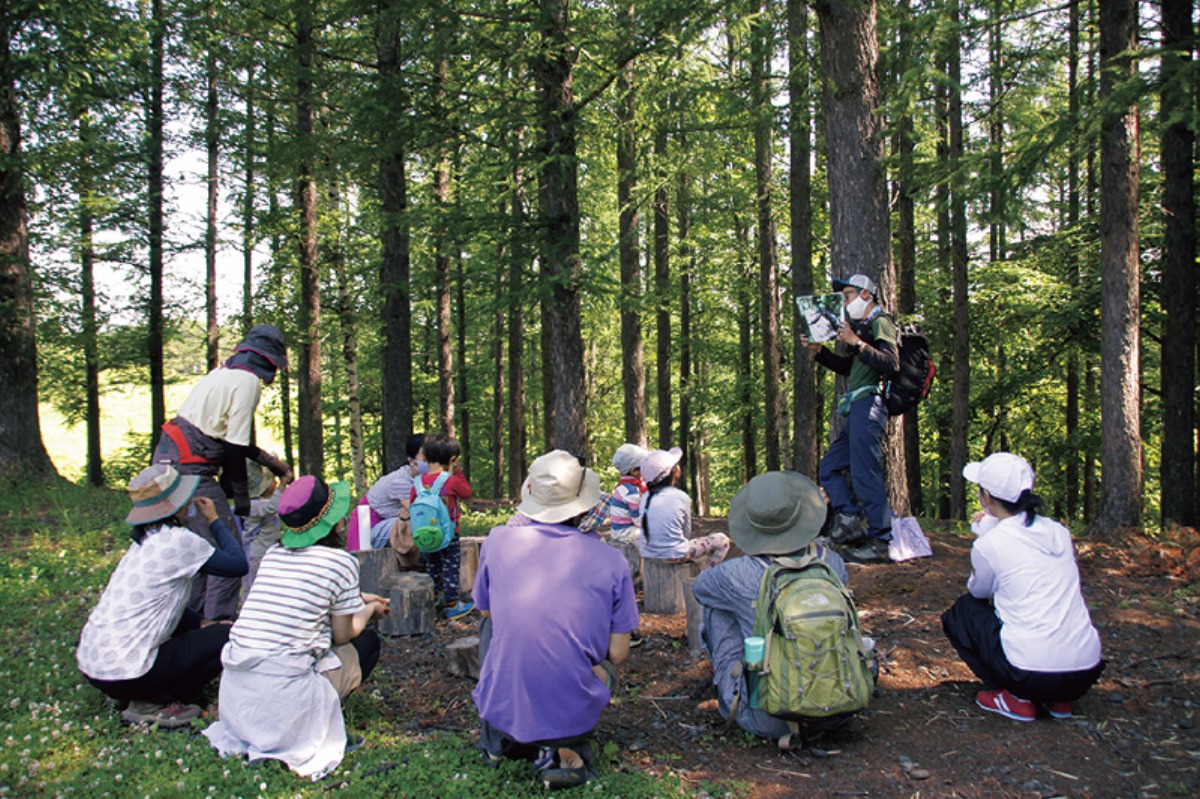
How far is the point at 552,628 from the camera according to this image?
366cm

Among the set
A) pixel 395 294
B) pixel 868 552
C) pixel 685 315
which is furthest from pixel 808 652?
pixel 685 315

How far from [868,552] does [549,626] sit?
4300 mm

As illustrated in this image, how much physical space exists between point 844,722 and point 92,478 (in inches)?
779

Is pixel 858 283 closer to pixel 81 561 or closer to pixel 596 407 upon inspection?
pixel 81 561

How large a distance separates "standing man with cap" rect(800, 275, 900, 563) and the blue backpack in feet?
10.6

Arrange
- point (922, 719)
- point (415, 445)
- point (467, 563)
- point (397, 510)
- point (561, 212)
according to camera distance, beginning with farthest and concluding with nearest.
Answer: point (561, 212)
point (397, 510)
point (415, 445)
point (467, 563)
point (922, 719)

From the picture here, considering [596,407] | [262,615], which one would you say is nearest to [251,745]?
[262,615]

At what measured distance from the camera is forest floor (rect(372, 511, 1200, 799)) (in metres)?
3.75

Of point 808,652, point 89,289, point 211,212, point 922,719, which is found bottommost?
point 922,719

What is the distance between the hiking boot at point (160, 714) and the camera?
14.6 ft

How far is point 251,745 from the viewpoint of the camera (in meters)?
3.95

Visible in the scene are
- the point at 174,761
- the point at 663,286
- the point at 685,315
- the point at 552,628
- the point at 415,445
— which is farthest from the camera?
the point at 685,315

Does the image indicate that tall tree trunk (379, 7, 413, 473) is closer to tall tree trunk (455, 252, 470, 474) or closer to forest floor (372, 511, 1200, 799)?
forest floor (372, 511, 1200, 799)

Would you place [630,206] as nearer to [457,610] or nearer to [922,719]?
[457,610]
